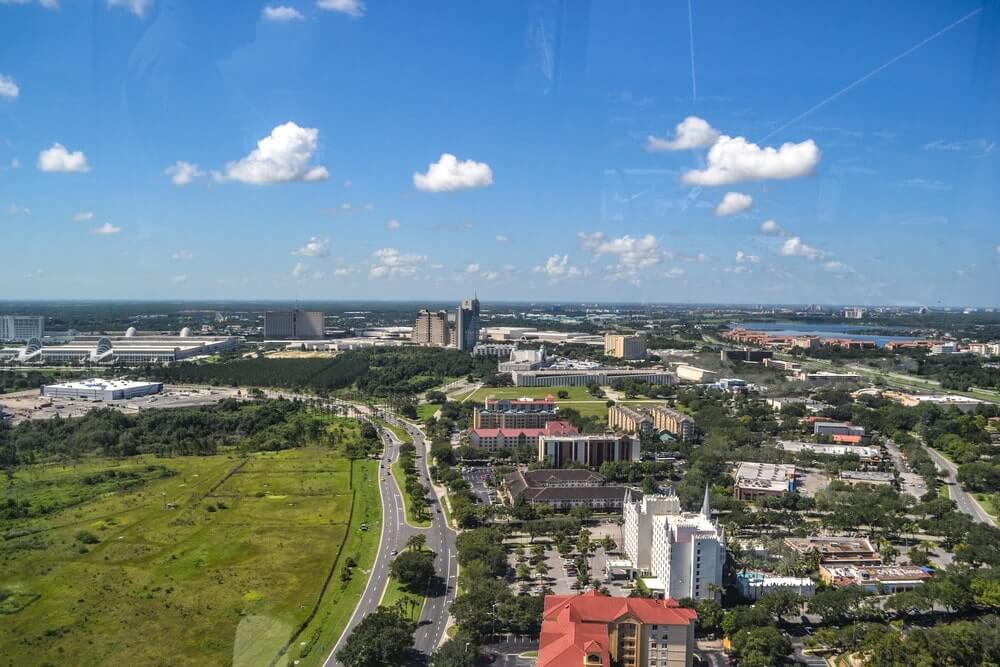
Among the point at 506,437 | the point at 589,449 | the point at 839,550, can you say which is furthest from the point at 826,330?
the point at 839,550

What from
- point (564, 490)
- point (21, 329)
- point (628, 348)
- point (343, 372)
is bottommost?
point (564, 490)

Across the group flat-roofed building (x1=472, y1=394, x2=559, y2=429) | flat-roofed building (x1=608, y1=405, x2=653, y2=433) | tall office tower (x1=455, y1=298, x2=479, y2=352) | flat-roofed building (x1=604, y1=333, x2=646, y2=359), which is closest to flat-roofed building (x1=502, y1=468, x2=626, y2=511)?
flat-roofed building (x1=608, y1=405, x2=653, y2=433)

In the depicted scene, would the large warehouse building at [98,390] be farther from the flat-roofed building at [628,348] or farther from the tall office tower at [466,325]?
the flat-roofed building at [628,348]

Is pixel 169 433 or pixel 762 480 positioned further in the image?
pixel 169 433

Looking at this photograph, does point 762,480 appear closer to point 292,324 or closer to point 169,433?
point 169,433

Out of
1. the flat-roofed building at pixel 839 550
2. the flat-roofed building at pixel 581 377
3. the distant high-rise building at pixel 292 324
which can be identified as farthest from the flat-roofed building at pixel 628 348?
the flat-roofed building at pixel 839 550

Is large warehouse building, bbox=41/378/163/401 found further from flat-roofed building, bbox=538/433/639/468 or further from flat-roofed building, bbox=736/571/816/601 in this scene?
flat-roofed building, bbox=736/571/816/601
